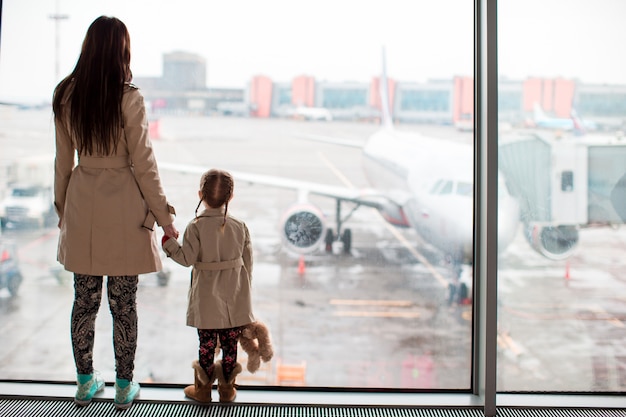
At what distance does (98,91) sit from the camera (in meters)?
1.77

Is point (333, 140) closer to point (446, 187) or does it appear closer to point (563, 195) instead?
point (446, 187)

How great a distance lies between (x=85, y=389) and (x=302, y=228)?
97 centimetres

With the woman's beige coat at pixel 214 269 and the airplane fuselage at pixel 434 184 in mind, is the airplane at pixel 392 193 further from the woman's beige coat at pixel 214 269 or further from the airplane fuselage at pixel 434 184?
the woman's beige coat at pixel 214 269

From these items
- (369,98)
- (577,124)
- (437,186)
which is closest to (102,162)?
(369,98)

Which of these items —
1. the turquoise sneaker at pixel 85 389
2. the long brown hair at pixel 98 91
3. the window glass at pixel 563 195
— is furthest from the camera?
the window glass at pixel 563 195

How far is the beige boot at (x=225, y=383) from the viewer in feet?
6.63

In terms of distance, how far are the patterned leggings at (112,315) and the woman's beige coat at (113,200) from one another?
7cm

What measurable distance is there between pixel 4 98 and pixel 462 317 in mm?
1946

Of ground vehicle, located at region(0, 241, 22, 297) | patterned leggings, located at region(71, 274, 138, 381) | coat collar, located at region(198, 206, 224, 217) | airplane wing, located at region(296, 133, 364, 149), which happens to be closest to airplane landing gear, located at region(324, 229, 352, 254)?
airplane wing, located at region(296, 133, 364, 149)

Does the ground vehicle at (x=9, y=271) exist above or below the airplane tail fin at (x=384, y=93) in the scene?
below

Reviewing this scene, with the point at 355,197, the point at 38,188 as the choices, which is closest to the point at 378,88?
the point at 355,197

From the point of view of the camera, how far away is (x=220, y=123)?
92.2 inches

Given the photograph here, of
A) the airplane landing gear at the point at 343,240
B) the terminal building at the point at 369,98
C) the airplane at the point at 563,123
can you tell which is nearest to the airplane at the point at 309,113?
the terminal building at the point at 369,98

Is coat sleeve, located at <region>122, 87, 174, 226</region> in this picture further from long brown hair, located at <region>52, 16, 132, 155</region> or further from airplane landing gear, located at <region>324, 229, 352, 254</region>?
airplane landing gear, located at <region>324, 229, 352, 254</region>
